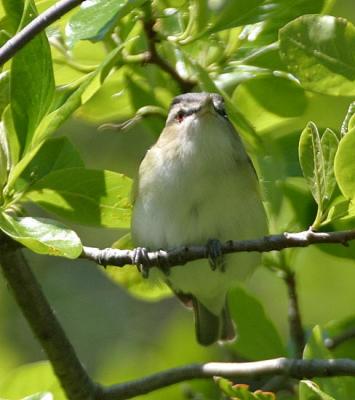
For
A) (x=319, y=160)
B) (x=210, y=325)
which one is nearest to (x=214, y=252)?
(x=319, y=160)

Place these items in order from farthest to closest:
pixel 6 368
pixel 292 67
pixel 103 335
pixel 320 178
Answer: pixel 103 335, pixel 6 368, pixel 292 67, pixel 320 178

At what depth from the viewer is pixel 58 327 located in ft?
11.0

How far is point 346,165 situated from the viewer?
2461 mm

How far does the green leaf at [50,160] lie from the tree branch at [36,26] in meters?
0.64

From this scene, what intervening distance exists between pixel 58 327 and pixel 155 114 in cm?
78

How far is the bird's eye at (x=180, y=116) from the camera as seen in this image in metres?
3.63

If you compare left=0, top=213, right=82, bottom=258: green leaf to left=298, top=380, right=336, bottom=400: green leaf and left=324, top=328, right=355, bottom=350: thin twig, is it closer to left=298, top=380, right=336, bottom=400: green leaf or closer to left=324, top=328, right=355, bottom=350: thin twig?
left=298, top=380, right=336, bottom=400: green leaf

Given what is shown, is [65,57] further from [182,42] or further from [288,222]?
[288,222]

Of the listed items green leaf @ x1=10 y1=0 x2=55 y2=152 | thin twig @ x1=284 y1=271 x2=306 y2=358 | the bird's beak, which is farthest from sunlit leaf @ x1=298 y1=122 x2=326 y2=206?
thin twig @ x1=284 y1=271 x2=306 y2=358

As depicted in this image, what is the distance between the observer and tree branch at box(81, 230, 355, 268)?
8.58ft

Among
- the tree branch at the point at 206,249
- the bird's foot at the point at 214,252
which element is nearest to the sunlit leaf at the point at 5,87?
the tree branch at the point at 206,249

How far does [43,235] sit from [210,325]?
2.01 meters

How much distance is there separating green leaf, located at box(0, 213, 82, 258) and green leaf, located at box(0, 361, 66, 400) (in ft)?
2.40

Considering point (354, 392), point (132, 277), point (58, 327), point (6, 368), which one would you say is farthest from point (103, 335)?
point (354, 392)
